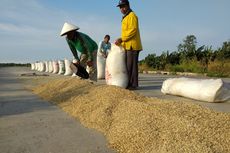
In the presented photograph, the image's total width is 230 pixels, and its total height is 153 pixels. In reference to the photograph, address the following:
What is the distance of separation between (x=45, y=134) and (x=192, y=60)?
1721 centimetres

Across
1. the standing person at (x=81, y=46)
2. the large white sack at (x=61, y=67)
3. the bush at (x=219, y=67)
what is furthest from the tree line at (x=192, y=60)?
the standing person at (x=81, y=46)

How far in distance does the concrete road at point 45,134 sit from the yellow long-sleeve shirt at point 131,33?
284 cm

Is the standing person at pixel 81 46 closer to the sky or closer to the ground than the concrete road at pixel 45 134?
closer to the sky

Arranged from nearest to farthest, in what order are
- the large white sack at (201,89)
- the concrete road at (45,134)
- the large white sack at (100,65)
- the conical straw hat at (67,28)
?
the concrete road at (45,134)
the large white sack at (201,89)
the conical straw hat at (67,28)
the large white sack at (100,65)

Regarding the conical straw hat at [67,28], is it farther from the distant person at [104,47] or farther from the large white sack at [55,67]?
the large white sack at [55,67]

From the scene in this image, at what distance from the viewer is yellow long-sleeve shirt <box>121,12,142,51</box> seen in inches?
311

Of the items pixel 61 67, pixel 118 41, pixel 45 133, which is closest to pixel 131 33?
pixel 118 41

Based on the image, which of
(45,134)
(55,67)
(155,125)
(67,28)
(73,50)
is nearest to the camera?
(155,125)

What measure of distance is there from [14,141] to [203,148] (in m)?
1.78

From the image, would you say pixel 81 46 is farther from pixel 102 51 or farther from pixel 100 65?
pixel 100 65

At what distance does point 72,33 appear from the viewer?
8430 mm

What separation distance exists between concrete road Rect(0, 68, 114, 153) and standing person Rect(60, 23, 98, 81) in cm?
304

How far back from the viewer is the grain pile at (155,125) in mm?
2900

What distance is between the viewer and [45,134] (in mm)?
3842
